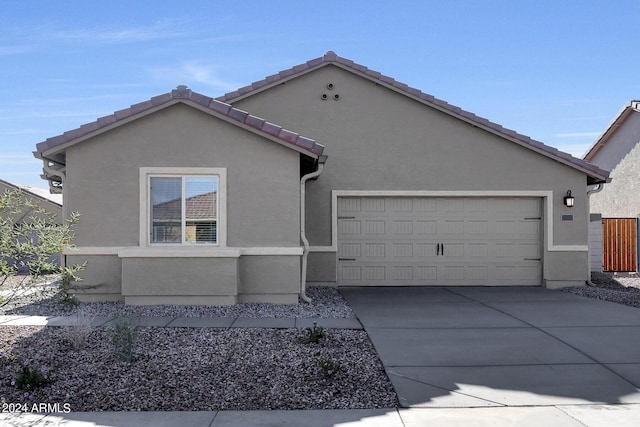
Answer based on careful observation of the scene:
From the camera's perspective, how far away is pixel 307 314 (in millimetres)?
10312

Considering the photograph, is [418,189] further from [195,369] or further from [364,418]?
[364,418]

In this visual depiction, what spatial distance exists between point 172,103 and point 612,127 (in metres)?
19.1

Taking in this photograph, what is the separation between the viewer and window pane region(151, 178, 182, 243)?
11156 millimetres

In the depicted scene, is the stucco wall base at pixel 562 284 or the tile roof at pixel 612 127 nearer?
the stucco wall base at pixel 562 284

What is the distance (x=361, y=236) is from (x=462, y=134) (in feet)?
11.6

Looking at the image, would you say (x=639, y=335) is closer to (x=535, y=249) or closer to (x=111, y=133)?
(x=535, y=249)

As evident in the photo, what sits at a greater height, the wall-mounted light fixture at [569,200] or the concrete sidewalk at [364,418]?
the wall-mounted light fixture at [569,200]

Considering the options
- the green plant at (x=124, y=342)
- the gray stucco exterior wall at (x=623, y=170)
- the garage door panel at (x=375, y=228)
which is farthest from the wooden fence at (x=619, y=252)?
the green plant at (x=124, y=342)

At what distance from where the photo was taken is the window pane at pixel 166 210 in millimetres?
11156

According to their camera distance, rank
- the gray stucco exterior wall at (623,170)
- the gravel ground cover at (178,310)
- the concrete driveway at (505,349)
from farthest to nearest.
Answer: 1. the gray stucco exterior wall at (623,170)
2. the gravel ground cover at (178,310)
3. the concrete driveway at (505,349)

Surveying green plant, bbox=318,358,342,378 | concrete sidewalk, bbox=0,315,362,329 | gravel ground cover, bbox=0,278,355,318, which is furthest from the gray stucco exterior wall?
green plant, bbox=318,358,342,378

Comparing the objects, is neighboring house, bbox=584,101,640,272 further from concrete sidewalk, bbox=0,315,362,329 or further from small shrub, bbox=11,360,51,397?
small shrub, bbox=11,360,51,397

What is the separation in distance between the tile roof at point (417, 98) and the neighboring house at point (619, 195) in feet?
11.4

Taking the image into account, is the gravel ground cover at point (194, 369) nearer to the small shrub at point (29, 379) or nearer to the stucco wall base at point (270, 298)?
the small shrub at point (29, 379)
